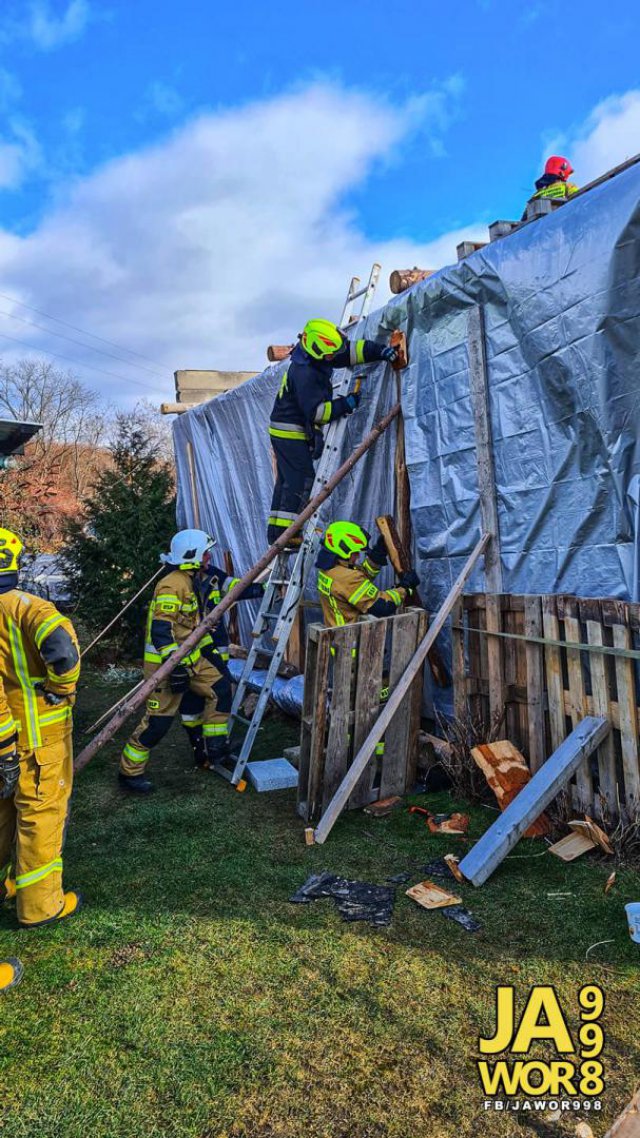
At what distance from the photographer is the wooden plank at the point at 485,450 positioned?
15.2 ft

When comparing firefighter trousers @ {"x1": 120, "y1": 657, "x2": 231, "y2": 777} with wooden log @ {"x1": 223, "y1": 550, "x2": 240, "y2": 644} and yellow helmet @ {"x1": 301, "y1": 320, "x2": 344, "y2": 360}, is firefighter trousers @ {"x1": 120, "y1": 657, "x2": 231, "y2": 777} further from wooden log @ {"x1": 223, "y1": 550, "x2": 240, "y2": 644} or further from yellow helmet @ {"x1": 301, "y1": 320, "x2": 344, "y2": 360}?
wooden log @ {"x1": 223, "y1": 550, "x2": 240, "y2": 644}

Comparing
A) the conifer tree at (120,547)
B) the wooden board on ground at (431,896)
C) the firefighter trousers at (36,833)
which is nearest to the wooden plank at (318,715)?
the wooden board on ground at (431,896)

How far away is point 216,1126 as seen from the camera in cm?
208

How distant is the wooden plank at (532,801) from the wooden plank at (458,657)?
93cm

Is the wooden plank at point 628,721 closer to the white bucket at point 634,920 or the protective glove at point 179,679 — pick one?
the white bucket at point 634,920

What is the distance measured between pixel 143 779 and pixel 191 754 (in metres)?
0.80

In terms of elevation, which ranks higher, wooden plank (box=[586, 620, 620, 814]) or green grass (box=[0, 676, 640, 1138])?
wooden plank (box=[586, 620, 620, 814])

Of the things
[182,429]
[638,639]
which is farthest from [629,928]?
[182,429]

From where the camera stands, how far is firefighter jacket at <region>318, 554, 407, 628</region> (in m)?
4.94

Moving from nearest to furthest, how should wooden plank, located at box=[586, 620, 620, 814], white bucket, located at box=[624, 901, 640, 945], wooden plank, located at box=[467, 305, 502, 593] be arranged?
white bucket, located at box=[624, 901, 640, 945]
wooden plank, located at box=[586, 620, 620, 814]
wooden plank, located at box=[467, 305, 502, 593]

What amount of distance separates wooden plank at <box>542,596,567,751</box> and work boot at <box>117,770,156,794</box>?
2.88 m

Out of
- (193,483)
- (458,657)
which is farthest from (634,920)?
(193,483)

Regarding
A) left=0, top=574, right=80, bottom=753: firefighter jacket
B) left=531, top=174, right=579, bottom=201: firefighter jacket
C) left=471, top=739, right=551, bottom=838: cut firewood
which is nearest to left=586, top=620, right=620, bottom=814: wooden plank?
left=471, top=739, right=551, bottom=838: cut firewood

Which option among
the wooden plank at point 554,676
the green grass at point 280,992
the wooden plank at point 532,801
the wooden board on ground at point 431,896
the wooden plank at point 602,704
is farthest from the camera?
the wooden plank at point 554,676
